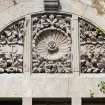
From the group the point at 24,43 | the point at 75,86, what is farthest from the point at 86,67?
the point at 24,43

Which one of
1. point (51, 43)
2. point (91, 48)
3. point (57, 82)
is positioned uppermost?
point (51, 43)

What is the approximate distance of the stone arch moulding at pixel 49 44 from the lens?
455 inches

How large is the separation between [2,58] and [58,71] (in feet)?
3.88

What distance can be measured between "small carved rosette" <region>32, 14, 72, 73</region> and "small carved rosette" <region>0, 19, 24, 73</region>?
0.89ft

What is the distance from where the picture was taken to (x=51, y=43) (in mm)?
11656

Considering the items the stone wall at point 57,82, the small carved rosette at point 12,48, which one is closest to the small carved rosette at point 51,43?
the stone wall at point 57,82

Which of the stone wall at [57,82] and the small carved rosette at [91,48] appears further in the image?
the small carved rosette at [91,48]

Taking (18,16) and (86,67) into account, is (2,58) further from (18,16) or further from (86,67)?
(86,67)

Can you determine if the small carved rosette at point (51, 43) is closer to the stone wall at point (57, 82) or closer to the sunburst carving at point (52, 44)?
the sunburst carving at point (52, 44)

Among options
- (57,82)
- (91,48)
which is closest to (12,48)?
(57,82)

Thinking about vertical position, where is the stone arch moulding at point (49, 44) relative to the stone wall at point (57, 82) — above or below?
above

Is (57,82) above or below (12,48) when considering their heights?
below

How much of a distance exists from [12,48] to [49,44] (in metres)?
0.77

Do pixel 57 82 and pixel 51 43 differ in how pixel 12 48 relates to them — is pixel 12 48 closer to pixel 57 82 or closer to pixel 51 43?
pixel 51 43
